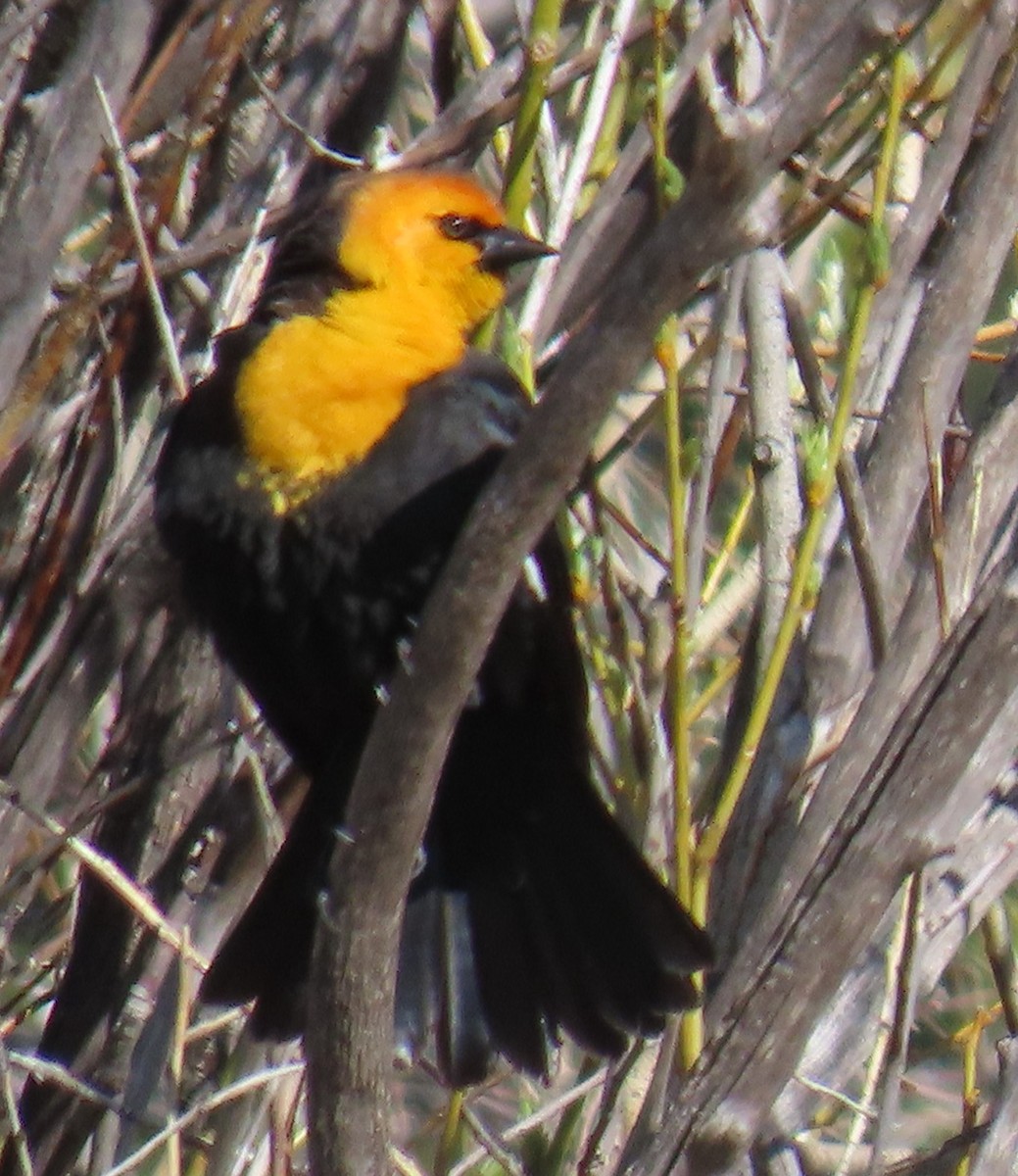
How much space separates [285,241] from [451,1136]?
105 centimetres

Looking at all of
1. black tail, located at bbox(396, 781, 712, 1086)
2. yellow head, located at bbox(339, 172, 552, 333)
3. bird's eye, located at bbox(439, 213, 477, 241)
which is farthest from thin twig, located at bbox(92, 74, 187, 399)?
black tail, located at bbox(396, 781, 712, 1086)

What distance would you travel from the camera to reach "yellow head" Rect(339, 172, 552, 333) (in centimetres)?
235

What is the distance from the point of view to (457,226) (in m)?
2.42

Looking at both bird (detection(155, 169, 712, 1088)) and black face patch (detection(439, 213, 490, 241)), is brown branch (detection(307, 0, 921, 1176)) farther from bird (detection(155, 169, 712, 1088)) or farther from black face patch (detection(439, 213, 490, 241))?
black face patch (detection(439, 213, 490, 241))

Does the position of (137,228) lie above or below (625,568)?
above

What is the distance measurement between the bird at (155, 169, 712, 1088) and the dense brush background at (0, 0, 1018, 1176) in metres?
0.06

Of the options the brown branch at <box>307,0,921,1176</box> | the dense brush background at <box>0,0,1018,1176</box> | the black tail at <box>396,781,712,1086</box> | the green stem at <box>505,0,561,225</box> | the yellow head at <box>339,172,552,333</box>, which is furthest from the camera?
the yellow head at <box>339,172,552,333</box>

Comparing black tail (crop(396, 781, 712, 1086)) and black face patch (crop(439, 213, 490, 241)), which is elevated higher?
black face patch (crop(439, 213, 490, 241))

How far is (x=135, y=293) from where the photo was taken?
230cm

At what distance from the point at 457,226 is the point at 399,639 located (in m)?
0.52

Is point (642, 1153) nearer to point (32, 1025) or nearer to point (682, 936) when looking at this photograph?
point (682, 936)

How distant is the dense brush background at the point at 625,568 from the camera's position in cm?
165

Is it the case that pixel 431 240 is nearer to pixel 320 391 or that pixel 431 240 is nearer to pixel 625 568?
pixel 320 391

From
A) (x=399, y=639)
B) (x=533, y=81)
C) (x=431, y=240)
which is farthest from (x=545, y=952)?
(x=533, y=81)
